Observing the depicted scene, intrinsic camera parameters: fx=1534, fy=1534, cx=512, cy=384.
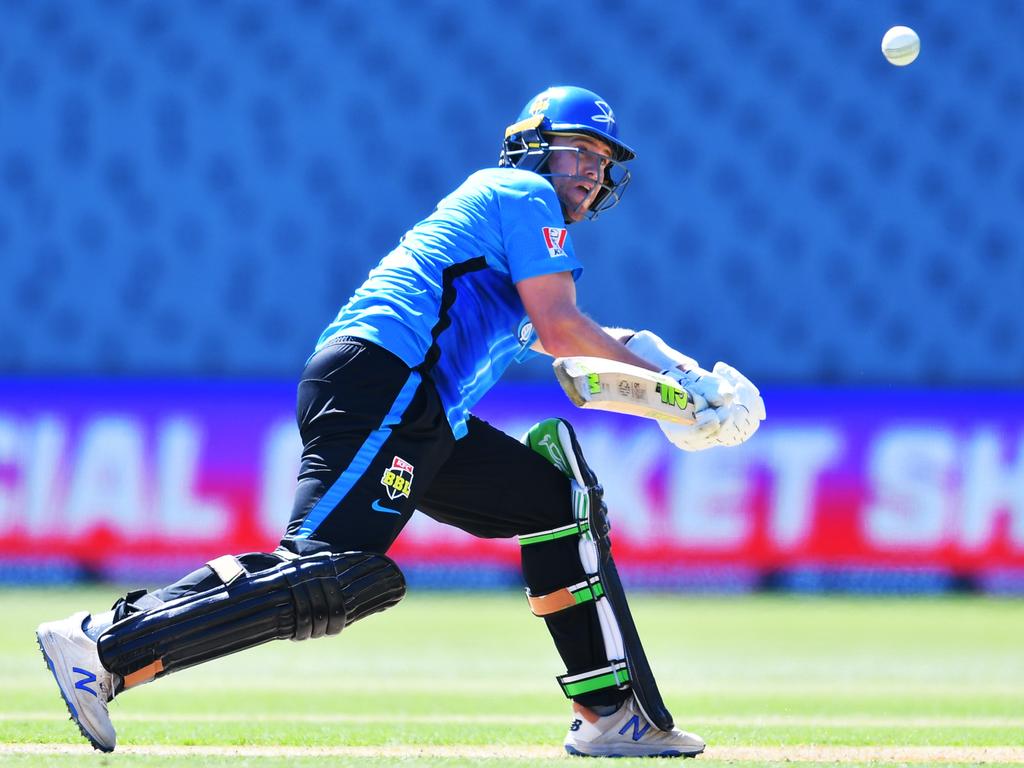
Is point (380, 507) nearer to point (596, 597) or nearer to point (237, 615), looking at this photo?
point (237, 615)

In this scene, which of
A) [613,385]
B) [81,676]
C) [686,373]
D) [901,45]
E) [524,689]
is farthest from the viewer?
[901,45]

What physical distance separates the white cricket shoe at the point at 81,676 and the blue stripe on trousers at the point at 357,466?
49cm

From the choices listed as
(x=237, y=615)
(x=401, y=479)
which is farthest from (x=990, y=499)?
(x=237, y=615)

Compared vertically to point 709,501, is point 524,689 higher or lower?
lower

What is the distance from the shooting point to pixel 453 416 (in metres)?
3.58

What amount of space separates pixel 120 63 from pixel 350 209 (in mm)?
2519

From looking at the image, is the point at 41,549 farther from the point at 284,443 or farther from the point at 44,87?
the point at 44,87

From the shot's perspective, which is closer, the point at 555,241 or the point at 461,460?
the point at 555,241

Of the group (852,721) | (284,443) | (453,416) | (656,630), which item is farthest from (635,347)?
(284,443)

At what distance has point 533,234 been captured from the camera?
3500 millimetres

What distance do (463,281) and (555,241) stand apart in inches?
9.6

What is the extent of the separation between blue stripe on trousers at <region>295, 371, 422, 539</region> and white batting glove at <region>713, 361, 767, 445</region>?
0.76 metres

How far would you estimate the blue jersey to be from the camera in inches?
137

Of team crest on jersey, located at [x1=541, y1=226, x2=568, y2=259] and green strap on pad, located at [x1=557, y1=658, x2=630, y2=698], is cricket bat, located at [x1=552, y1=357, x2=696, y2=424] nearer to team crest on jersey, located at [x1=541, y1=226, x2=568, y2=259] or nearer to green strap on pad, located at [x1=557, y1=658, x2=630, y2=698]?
team crest on jersey, located at [x1=541, y1=226, x2=568, y2=259]
